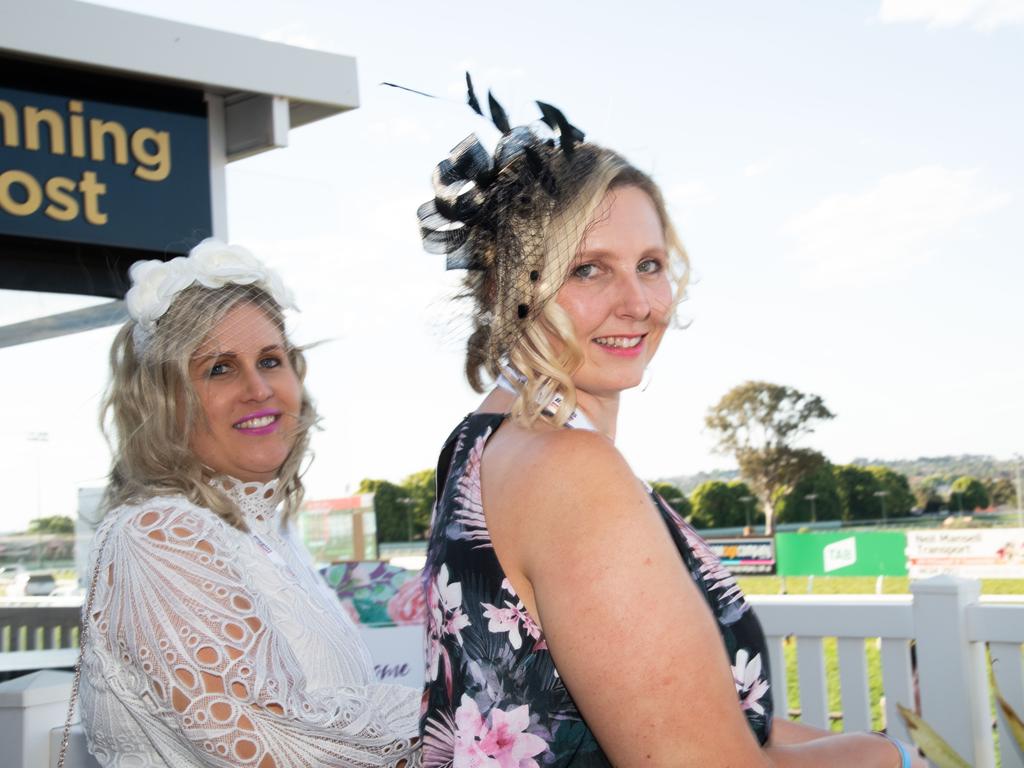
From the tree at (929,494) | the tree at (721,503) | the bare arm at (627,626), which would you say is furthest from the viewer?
the tree at (929,494)

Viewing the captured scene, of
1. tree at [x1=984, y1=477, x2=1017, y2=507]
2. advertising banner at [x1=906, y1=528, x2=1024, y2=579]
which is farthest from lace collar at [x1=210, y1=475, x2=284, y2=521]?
tree at [x1=984, y1=477, x2=1017, y2=507]

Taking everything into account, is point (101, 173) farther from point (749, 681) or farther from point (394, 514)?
point (394, 514)

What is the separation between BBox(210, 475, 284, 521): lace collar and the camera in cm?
212

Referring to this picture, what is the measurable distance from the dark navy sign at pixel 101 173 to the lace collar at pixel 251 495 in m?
1.93

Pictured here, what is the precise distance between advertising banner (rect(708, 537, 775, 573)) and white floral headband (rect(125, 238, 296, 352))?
24852mm

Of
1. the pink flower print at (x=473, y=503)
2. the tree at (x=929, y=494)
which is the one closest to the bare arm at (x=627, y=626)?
the pink flower print at (x=473, y=503)

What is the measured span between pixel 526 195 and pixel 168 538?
883 mm

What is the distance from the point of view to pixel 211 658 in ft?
5.43

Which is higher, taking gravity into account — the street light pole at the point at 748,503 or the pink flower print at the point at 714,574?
the pink flower print at the point at 714,574

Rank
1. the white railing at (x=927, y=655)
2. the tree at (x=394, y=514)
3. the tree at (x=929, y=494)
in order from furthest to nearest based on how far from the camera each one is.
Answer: the tree at (x=929, y=494) → the tree at (x=394, y=514) → the white railing at (x=927, y=655)

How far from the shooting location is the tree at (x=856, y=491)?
62.7 m

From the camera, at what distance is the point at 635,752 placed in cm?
99

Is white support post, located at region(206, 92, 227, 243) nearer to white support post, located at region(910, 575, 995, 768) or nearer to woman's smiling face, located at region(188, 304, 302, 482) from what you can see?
woman's smiling face, located at region(188, 304, 302, 482)

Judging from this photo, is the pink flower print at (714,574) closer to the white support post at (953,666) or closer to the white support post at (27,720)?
the white support post at (27,720)
